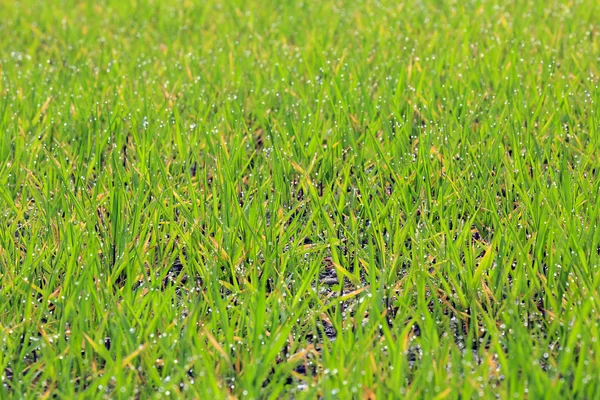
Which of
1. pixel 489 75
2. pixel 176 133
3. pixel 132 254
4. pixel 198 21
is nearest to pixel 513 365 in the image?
pixel 132 254

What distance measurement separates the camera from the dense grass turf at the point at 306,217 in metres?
1.82

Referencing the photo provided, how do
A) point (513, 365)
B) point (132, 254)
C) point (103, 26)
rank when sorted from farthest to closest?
point (103, 26) → point (132, 254) → point (513, 365)

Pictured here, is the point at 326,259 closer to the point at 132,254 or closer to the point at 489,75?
the point at 132,254

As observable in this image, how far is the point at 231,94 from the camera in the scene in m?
3.53

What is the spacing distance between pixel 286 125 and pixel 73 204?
2.85 feet

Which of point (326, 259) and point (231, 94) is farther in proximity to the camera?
point (231, 94)

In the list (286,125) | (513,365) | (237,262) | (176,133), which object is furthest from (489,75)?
(513,365)

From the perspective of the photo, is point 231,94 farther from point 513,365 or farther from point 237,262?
point 513,365

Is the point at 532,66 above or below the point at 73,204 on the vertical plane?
above

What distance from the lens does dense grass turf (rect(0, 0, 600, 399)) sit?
182 centimetres

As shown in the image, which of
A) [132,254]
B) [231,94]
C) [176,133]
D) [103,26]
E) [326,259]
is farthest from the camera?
[103,26]

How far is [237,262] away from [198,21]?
9.45 feet

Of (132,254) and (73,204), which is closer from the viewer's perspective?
(132,254)

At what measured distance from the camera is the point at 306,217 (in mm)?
2578
